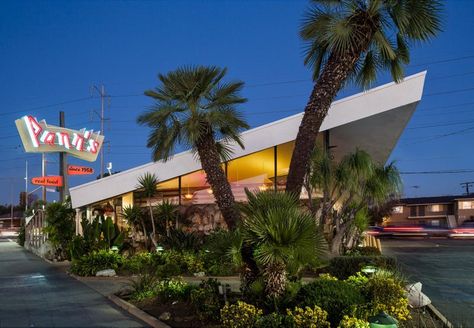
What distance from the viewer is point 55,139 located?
3372 centimetres

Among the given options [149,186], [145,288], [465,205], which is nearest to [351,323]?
[145,288]

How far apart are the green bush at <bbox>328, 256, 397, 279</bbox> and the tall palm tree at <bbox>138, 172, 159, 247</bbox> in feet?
25.9

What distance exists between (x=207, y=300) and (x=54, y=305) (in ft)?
12.8

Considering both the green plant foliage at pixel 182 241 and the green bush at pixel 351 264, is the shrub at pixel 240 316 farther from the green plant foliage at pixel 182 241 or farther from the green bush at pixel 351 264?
the green plant foliage at pixel 182 241

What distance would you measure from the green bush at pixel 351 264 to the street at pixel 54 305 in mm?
5555

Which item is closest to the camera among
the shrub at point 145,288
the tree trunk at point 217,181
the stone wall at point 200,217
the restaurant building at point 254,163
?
the tree trunk at point 217,181

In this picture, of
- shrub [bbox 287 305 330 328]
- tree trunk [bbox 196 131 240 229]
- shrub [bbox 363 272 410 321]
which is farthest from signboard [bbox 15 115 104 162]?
shrub [bbox 287 305 330 328]

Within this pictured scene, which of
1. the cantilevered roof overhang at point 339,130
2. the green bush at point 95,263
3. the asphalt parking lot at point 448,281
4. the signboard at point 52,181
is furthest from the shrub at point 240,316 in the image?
the signboard at point 52,181

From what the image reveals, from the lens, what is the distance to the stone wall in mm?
19847

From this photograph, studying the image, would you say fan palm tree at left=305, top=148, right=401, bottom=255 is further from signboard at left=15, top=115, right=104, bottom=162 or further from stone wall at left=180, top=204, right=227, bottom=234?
signboard at left=15, top=115, right=104, bottom=162

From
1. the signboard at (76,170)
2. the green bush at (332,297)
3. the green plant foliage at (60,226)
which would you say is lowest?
the green bush at (332,297)

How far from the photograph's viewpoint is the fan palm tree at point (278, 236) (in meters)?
7.72

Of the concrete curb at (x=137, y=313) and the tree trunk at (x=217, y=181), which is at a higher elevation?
the tree trunk at (x=217, y=181)

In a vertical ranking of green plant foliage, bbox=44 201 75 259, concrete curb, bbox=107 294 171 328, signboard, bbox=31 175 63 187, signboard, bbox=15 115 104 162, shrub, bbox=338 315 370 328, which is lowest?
concrete curb, bbox=107 294 171 328
